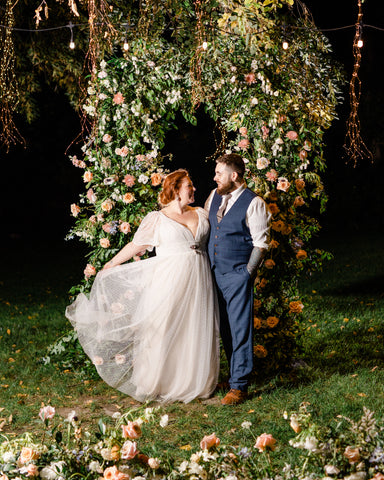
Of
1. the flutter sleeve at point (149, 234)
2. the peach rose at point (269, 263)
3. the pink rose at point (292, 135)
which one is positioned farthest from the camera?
the peach rose at point (269, 263)

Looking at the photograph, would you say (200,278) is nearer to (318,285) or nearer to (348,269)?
(318,285)

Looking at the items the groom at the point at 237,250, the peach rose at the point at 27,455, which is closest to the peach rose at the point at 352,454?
the peach rose at the point at 27,455

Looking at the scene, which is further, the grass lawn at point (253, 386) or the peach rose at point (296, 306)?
the peach rose at point (296, 306)

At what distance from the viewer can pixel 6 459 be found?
2346 millimetres

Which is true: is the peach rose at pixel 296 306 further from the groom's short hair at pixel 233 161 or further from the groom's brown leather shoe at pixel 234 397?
the groom's short hair at pixel 233 161

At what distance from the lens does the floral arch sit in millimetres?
5219

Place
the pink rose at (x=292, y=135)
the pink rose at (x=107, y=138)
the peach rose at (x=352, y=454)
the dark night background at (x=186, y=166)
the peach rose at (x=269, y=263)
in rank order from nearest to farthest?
the peach rose at (x=352, y=454) < the pink rose at (x=292, y=135) < the peach rose at (x=269, y=263) < the pink rose at (x=107, y=138) < the dark night background at (x=186, y=166)

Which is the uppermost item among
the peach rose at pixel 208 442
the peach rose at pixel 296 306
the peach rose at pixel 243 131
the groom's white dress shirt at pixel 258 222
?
the peach rose at pixel 243 131

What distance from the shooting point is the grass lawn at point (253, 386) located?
171 inches

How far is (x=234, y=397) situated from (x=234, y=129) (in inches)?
91.3

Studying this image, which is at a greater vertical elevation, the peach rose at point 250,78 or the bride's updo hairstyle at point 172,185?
the peach rose at point 250,78

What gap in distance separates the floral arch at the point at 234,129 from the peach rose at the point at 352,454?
3.11 m

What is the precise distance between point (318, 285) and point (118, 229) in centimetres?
596

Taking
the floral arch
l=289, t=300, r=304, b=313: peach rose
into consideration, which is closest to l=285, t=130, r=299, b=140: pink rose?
the floral arch
